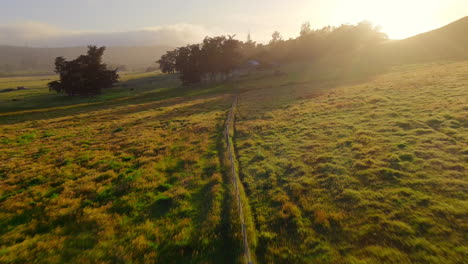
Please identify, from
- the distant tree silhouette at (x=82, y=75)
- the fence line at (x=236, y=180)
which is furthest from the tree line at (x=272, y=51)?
the fence line at (x=236, y=180)

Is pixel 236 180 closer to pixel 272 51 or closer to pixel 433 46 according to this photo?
pixel 433 46

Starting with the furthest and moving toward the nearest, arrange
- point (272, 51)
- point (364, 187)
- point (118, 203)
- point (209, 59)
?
point (272, 51) → point (209, 59) → point (118, 203) → point (364, 187)

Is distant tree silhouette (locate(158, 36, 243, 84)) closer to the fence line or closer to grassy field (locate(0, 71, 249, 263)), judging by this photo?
the fence line

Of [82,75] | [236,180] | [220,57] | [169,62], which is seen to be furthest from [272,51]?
[236,180]

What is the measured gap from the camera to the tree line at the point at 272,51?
89.2 metres

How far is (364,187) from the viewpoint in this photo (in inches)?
429

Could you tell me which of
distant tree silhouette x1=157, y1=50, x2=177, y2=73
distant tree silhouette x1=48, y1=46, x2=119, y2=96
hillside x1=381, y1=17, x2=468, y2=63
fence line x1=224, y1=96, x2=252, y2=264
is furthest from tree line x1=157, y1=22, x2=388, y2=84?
fence line x1=224, y1=96, x2=252, y2=264

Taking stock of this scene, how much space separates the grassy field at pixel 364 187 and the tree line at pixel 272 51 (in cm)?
7475

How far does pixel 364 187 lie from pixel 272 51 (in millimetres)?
130599

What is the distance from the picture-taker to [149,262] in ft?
25.5

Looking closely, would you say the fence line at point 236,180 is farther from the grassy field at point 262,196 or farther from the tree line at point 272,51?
the tree line at point 272,51

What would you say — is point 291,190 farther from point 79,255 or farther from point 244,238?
point 79,255

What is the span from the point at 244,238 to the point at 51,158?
767 inches

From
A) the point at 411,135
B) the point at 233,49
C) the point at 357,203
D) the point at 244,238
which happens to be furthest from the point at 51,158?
the point at 233,49
